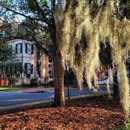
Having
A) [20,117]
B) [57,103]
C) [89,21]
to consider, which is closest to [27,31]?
[57,103]

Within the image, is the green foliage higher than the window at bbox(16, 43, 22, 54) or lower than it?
lower

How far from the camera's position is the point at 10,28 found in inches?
369

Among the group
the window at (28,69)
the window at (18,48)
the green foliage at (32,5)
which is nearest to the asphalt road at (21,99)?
the green foliage at (32,5)

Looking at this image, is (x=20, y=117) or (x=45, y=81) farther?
(x=45, y=81)

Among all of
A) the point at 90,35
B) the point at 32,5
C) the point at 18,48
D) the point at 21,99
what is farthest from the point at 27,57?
the point at 90,35

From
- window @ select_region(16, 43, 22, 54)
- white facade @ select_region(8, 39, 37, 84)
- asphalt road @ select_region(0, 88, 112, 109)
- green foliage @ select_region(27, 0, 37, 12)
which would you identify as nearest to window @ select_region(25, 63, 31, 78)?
white facade @ select_region(8, 39, 37, 84)

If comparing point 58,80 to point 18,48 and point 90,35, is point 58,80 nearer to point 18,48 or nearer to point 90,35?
point 90,35

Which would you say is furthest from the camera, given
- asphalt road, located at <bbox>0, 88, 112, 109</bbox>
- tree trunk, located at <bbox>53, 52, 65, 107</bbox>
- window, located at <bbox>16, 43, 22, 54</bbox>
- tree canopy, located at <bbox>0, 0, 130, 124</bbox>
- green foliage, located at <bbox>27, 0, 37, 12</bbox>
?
window, located at <bbox>16, 43, 22, 54</bbox>

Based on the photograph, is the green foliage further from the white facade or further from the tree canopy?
the white facade

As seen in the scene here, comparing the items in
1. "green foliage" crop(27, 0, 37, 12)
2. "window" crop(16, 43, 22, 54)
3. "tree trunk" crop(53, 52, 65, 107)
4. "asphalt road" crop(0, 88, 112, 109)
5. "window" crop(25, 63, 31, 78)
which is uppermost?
"window" crop(16, 43, 22, 54)

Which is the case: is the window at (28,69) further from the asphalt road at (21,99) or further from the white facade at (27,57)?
the asphalt road at (21,99)

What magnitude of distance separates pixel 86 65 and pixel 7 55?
25519 millimetres

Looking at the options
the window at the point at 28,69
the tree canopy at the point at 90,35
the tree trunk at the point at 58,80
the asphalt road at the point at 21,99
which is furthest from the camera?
the window at the point at 28,69

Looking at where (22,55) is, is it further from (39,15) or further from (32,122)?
(32,122)
